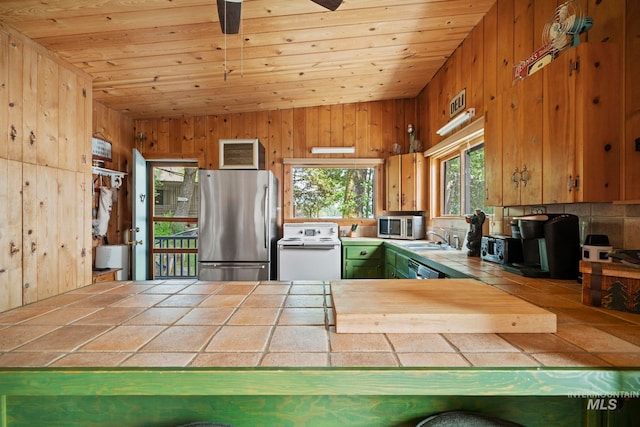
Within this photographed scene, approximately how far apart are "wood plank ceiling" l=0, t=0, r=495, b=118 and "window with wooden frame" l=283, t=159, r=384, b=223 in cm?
95

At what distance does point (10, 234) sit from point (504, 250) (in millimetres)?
2981

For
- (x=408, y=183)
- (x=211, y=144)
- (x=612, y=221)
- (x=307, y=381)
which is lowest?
(x=307, y=381)

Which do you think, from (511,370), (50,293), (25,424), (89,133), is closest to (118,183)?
(89,133)

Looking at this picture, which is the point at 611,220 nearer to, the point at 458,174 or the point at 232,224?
the point at 458,174

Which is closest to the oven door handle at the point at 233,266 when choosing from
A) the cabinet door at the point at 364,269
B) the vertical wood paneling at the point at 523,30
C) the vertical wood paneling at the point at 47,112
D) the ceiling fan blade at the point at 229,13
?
the cabinet door at the point at 364,269

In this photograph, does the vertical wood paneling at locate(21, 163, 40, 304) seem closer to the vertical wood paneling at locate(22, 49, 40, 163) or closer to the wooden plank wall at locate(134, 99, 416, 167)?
the vertical wood paneling at locate(22, 49, 40, 163)

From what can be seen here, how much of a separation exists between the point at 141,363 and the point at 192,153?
3756 mm

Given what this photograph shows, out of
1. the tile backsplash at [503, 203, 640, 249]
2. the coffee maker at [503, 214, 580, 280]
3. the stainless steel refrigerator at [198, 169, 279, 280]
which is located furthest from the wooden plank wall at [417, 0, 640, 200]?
the stainless steel refrigerator at [198, 169, 279, 280]

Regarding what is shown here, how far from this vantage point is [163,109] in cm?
365

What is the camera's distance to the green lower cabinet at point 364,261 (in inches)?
134

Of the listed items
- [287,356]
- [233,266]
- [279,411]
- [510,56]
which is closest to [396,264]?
[233,266]

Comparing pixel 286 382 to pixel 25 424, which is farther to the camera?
pixel 25 424

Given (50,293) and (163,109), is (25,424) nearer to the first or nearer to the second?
(50,293)

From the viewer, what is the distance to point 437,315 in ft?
2.56
